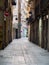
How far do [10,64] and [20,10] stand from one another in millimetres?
75104

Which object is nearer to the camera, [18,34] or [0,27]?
[0,27]

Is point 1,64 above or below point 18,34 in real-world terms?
above

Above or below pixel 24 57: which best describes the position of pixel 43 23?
above

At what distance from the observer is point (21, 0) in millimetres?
93312

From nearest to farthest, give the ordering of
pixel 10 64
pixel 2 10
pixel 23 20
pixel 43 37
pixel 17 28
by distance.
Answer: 1. pixel 10 64
2. pixel 2 10
3. pixel 43 37
4. pixel 17 28
5. pixel 23 20

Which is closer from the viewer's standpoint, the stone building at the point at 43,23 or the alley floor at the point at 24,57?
the alley floor at the point at 24,57

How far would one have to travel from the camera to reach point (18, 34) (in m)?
86.4

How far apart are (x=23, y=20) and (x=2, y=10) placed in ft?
216

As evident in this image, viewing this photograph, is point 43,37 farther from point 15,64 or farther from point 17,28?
point 17,28

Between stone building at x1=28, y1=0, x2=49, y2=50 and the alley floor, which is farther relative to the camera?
stone building at x1=28, y1=0, x2=49, y2=50

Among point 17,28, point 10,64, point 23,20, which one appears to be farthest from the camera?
point 23,20

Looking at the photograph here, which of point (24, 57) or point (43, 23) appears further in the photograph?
point (43, 23)

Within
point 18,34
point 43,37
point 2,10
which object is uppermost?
point 2,10

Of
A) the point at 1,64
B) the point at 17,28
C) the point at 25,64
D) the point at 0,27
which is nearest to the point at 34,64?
the point at 25,64
